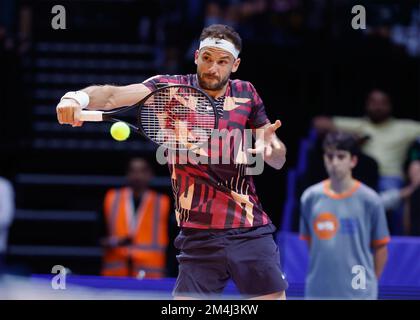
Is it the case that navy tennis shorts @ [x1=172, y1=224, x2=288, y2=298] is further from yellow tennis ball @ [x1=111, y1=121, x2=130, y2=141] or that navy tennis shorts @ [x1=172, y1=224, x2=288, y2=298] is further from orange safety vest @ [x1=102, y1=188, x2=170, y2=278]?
orange safety vest @ [x1=102, y1=188, x2=170, y2=278]

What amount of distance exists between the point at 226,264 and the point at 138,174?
160 inches

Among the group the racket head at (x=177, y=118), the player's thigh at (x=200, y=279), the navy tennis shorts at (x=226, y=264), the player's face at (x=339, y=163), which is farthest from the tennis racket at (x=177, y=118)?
the player's face at (x=339, y=163)

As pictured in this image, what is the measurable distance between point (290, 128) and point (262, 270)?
5394mm

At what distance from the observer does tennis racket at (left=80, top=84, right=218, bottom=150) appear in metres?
4.87

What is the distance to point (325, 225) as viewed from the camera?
6.92m

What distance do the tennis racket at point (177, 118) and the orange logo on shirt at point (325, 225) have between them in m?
2.25

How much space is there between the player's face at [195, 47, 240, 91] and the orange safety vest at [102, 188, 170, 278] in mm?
3864

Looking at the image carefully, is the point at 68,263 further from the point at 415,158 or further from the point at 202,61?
the point at 202,61

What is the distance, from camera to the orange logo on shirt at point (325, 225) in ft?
22.6

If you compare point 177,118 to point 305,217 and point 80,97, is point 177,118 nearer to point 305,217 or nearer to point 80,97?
point 80,97

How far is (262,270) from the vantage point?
15.8 ft

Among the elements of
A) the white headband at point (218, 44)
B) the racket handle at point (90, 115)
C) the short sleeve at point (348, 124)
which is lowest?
the racket handle at point (90, 115)

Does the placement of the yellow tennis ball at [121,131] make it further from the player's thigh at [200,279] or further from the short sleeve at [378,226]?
the short sleeve at [378,226]
